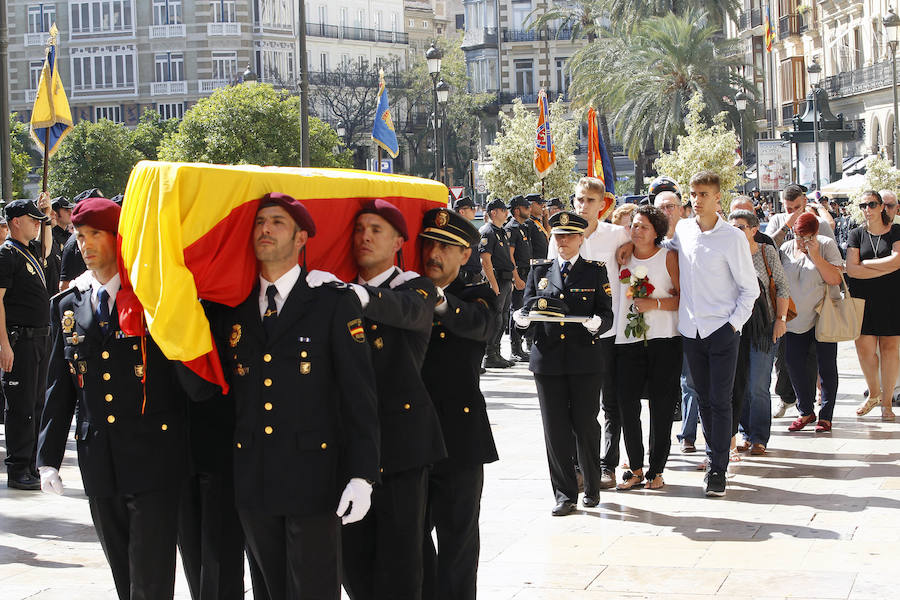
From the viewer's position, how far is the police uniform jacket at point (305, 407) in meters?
4.47

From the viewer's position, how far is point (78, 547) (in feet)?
23.6

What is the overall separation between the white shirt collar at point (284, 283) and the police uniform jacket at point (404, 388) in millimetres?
441

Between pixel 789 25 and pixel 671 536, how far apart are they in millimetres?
60566

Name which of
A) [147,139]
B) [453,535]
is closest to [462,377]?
[453,535]

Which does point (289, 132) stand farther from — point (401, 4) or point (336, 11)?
point (401, 4)

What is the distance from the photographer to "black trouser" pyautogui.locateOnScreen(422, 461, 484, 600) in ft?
17.9

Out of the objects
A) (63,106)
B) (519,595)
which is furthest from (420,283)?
(63,106)

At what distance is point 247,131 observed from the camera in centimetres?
3791

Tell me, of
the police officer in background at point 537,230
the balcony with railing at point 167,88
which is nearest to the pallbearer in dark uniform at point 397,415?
the police officer in background at point 537,230

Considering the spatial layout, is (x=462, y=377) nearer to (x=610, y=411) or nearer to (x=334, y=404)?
(x=334, y=404)

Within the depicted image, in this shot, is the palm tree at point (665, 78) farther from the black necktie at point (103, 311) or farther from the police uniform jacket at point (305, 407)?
the police uniform jacket at point (305, 407)

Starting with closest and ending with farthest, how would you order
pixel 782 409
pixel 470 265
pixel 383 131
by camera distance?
pixel 782 409
pixel 470 265
pixel 383 131

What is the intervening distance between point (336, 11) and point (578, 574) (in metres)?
76.3

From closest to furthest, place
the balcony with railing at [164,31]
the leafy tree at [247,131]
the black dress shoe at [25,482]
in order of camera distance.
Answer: the black dress shoe at [25,482], the leafy tree at [247,131], the balcony with railing at [164,31]
